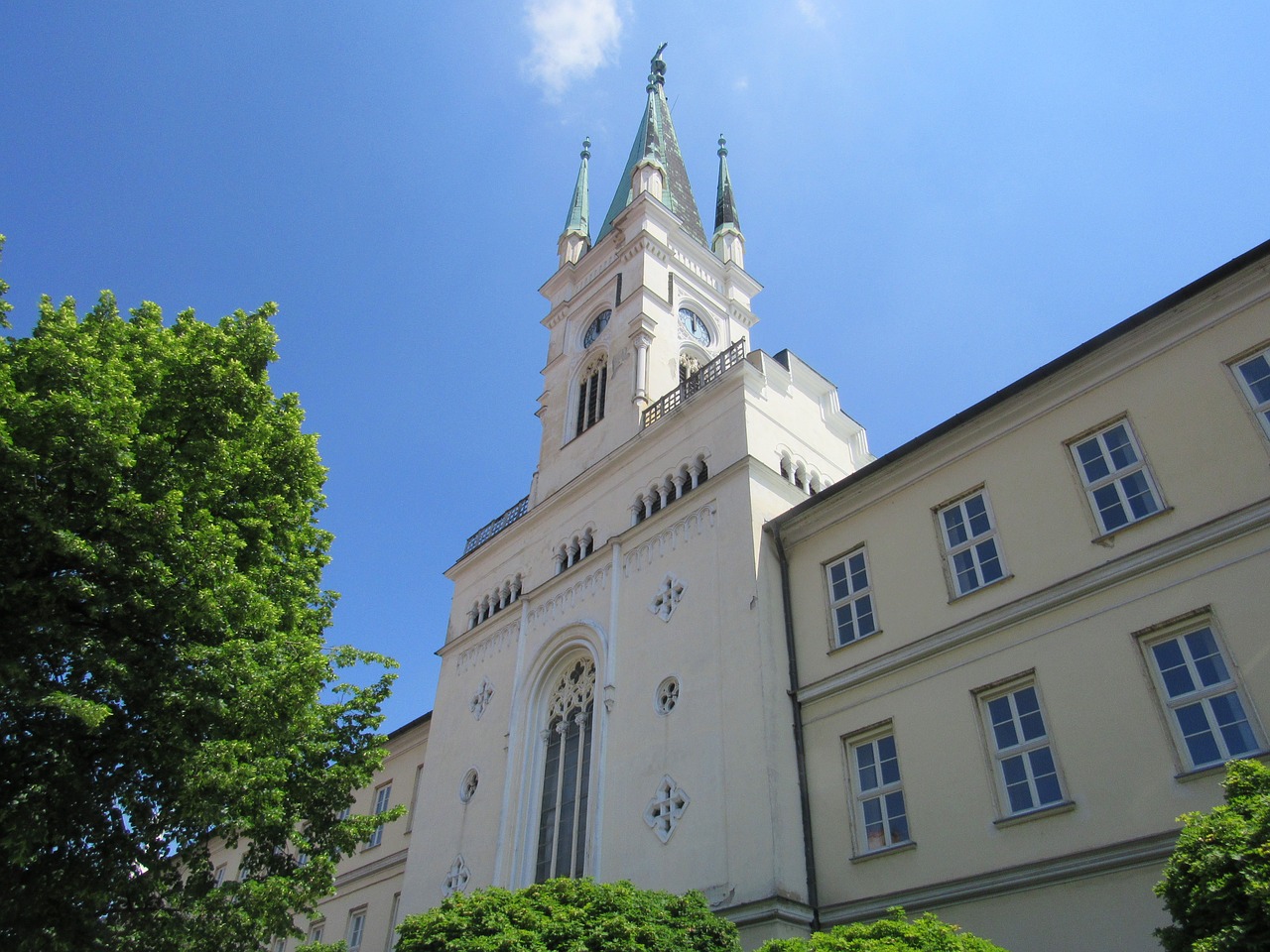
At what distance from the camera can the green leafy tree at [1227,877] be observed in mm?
8625

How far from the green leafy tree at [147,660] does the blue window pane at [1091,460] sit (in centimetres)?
1317

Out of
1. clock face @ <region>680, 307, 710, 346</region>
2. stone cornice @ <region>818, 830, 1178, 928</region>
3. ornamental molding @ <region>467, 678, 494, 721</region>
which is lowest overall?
stone cornice @ <region>818, 830, 1178, 928</region>

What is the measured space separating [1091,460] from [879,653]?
503 centimetres

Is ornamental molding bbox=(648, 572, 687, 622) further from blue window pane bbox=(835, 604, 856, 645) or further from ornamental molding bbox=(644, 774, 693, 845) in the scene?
blue window pane bbox=(835, 604, 856, 645)

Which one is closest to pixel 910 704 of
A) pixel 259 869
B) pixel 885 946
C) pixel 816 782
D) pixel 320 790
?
pixel 816 782

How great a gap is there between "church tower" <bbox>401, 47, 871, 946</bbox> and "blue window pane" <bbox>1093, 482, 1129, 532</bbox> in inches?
262

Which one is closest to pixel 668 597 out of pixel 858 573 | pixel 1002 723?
pixel 858 573

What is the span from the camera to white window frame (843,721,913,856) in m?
16.6

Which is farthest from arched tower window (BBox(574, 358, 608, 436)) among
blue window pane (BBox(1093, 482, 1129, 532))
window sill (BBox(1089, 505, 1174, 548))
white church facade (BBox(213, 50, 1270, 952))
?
window sill (BBox(1089, 505, 1174, 548))

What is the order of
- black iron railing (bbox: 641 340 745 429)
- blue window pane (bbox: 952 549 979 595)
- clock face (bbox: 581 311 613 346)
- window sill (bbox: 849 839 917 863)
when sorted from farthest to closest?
clock face (bbox: 581 311 613 346) < black iron railing (bbox: 641 340 745 429) < blue window pane (bbox: 952 549 979 595) < window sill (bbox: 849 839 917 863)

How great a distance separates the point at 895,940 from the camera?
37.6ft

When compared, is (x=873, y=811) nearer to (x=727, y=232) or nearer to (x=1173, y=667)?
(x=1173, y=667)

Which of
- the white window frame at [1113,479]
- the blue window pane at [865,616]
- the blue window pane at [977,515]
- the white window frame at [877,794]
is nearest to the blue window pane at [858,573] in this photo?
the blue window pane at [865,616]

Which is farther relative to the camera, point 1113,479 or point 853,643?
point 853,643
